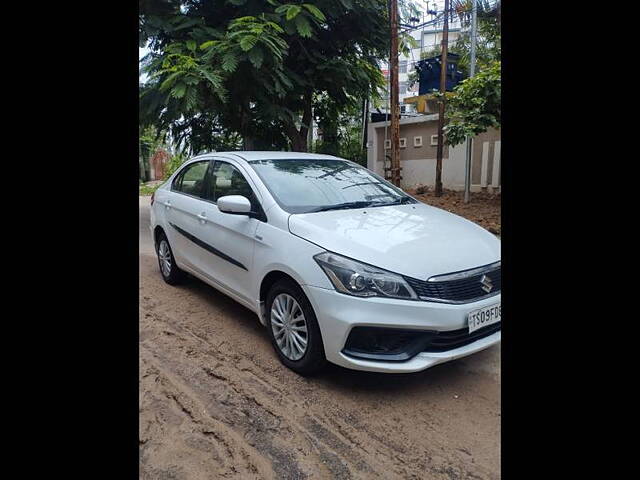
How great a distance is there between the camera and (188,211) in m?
4.50

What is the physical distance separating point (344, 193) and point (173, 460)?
7.60 feet

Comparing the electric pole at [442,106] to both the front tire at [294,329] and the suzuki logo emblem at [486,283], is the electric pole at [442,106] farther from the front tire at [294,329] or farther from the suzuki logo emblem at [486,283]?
the front tire at [294,329]

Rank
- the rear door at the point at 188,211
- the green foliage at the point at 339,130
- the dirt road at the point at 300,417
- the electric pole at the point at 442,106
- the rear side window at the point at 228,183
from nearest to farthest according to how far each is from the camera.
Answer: the dirt road at the point at 300,417
the rear side window at the point at 228,183
the rear door at the point at 188,211
the electric pole at the point at 442,106
the green foliage at the point at 339,130

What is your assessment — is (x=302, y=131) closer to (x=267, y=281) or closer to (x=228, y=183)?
(x=228, y=183)

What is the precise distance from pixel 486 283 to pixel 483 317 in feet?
0.71

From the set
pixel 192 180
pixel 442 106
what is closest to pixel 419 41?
pixel 442 106

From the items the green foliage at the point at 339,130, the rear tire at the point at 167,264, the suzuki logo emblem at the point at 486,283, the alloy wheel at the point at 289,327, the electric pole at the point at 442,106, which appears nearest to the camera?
the suzuki logo emblem at the point at 486,283

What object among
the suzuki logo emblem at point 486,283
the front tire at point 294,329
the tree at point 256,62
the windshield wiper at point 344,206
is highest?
the tree at point 256,62

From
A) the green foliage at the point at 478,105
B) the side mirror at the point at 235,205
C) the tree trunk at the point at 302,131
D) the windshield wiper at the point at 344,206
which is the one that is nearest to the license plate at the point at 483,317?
the windshield wiper at the point at 344,206

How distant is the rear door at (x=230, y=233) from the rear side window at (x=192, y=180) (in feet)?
0.65

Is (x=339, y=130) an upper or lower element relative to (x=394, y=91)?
lower

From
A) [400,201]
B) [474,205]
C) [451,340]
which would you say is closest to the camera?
[451,340]

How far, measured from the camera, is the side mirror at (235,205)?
3445mm
